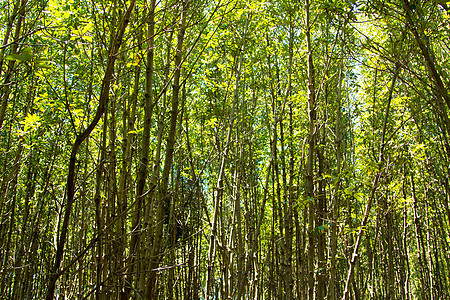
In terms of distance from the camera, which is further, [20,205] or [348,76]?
[20,205]

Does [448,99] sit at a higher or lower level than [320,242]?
higher

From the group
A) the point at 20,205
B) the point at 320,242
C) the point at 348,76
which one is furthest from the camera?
the point at 20,205

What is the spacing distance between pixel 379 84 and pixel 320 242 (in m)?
2.50

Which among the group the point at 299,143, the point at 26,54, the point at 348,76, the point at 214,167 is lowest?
the point at 26,54

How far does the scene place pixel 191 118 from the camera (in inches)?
206

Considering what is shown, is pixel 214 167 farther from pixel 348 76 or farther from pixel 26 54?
pixel 26 54

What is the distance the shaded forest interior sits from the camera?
1704 millimetres

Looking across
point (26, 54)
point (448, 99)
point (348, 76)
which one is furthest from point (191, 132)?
point (26, 54)

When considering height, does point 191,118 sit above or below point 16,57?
above

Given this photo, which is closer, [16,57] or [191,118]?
[16,57]

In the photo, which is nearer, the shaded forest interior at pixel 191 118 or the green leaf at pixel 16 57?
the green leaf at pixel 16 57

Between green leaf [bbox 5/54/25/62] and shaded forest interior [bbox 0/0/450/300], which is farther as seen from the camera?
shaded forest interior [bbox 0/0/450/300]

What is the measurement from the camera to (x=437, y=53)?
200 inches

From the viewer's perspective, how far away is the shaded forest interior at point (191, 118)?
1.70 metres
